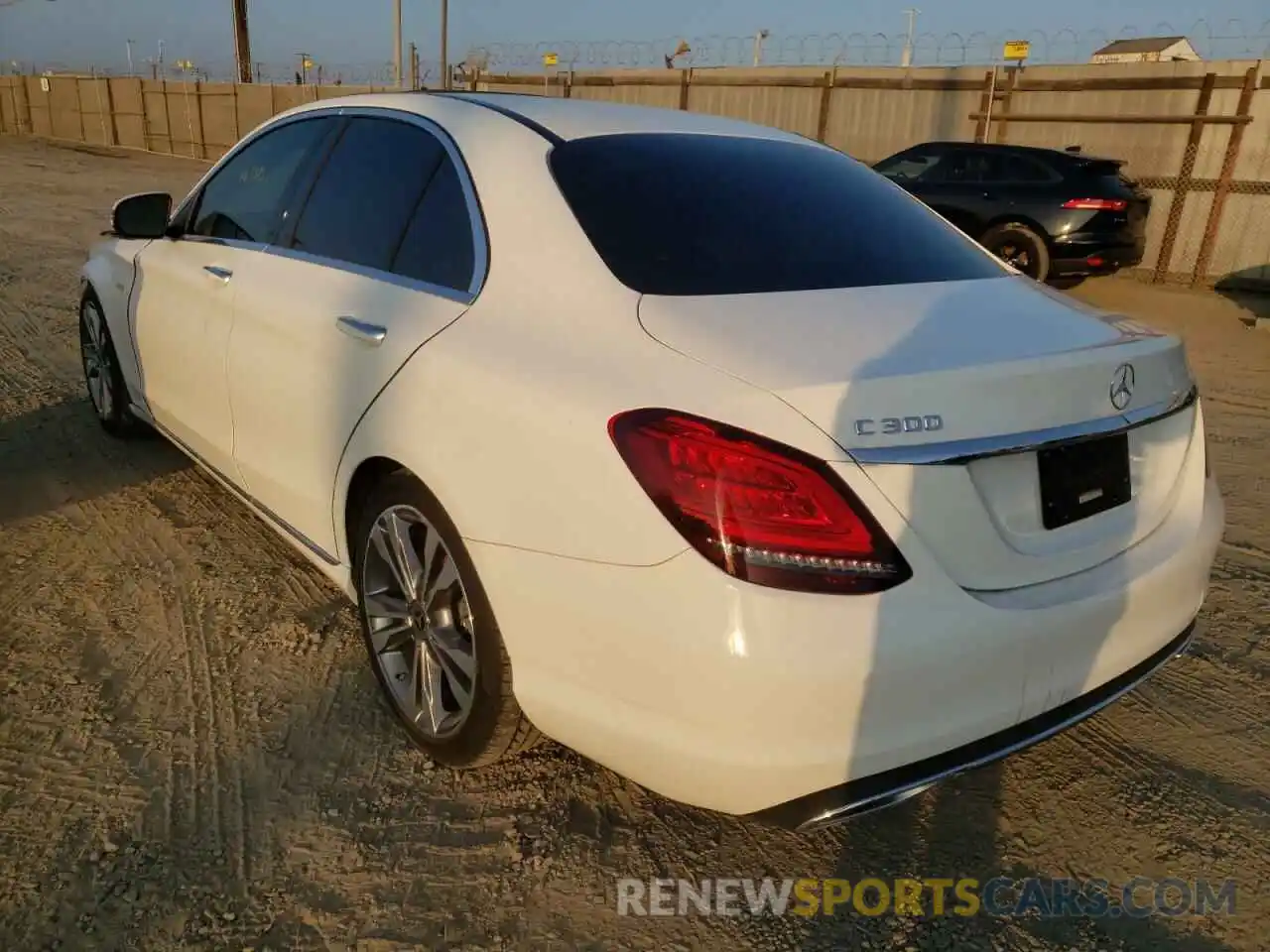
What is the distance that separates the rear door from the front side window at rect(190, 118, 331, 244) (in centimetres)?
21

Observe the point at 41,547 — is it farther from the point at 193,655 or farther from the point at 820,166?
the point at 820,166

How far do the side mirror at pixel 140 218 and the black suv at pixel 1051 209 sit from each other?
7.58 meters

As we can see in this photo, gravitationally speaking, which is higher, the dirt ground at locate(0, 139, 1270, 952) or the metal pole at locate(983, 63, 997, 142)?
the metal pole at locate(983, 63, 997, 142)

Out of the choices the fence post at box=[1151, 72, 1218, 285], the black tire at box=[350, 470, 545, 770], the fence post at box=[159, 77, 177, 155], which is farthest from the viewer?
the fence post at box=[159, 77, 177, 155]

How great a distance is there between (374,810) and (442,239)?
4.69ft

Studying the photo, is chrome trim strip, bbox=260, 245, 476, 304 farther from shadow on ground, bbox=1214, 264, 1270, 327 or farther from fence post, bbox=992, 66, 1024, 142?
fence post, bbox=992, 66, 1024, 142

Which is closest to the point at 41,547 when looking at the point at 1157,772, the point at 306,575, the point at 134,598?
the point at 134,598

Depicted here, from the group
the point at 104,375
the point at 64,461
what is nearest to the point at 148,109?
the point at 104,375

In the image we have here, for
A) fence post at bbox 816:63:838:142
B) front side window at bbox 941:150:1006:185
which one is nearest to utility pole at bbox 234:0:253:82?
fence post at bbox 816:63:838:142

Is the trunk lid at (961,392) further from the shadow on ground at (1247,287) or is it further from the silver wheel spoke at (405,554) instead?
the shadow on ground at (1247,287)

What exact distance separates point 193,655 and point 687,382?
A: 6.57 ft

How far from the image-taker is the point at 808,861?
2.27m

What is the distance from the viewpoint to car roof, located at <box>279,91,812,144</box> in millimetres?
2689

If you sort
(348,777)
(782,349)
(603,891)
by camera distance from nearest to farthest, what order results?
1. (782,349)
2. (603,891)
3. (348,777)
